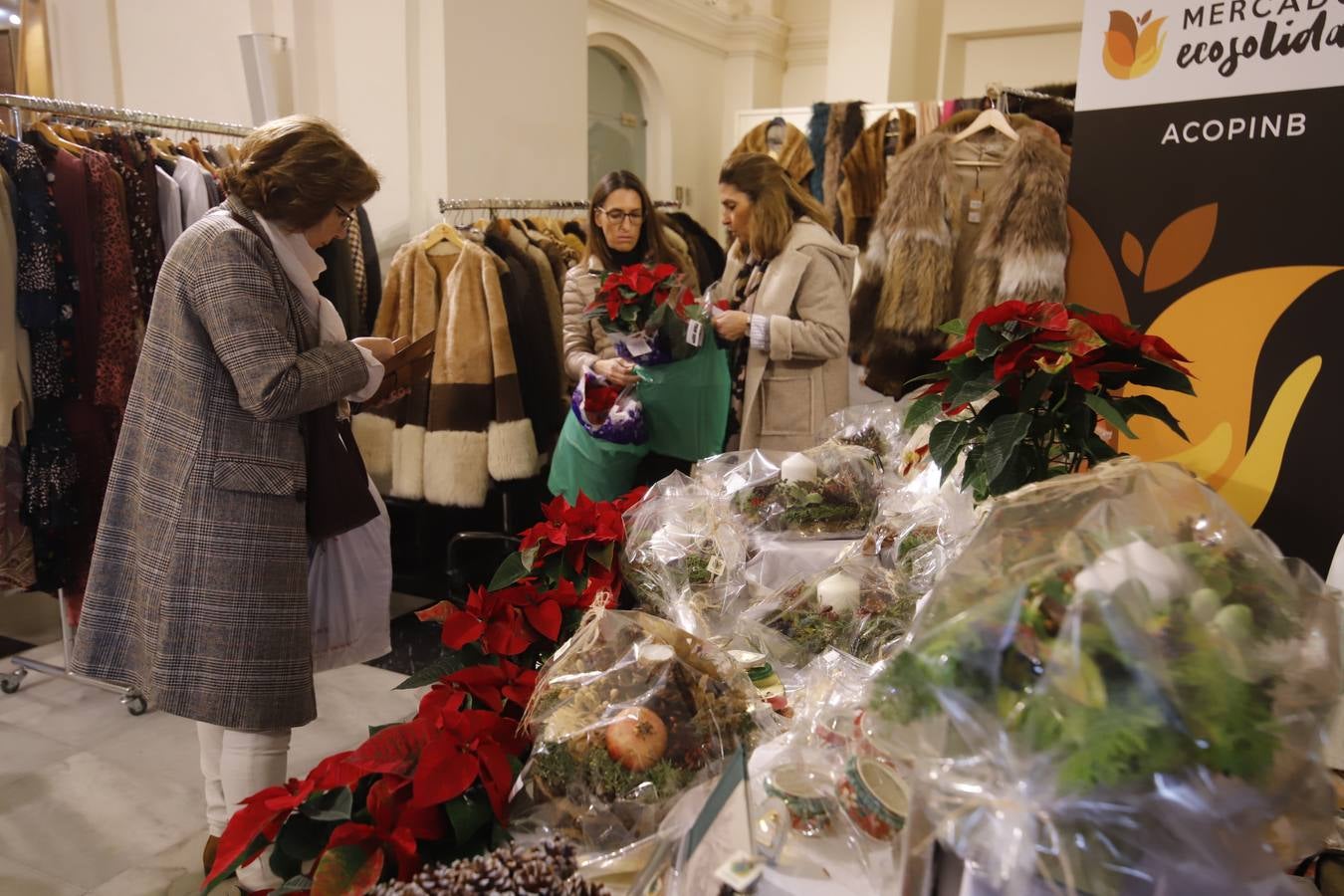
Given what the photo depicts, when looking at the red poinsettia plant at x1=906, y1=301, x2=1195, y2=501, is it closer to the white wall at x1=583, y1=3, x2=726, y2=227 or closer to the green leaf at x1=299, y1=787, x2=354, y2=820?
the green leaf at x1=299, y1=787, x2=354, y2=820

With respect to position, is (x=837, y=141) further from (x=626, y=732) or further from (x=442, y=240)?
(x=626, y=732)

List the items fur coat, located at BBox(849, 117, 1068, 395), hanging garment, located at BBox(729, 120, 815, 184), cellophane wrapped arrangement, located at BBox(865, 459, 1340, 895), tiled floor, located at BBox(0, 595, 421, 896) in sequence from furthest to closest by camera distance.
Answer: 1. hanging garment, located at BBox(729, 120, 815, 184)
2. fur coat, located at BBox(849, 117, 1068, 395)
3. tiled floor, located at BBox(0, 595, 421, 896)
4. cellophane wrapped arrangement, located at BBox(865, 459, 1340, 895)

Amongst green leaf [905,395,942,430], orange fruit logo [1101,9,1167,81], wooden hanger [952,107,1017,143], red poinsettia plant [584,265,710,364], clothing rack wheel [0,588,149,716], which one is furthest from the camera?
wooden hanger [952,107,1017,143]

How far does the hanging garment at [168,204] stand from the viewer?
314cm

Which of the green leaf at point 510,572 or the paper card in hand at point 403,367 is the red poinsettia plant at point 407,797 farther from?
the paper card in hand at point 403,367

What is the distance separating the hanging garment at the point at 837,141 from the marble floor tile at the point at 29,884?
3.90 m

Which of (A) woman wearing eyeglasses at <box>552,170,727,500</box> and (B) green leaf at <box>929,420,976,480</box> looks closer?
(B) green leaf at <box>929,420,976,480</box>

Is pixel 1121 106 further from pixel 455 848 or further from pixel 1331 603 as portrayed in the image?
pixel 455 848

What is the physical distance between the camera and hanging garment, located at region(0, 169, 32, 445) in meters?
2.77

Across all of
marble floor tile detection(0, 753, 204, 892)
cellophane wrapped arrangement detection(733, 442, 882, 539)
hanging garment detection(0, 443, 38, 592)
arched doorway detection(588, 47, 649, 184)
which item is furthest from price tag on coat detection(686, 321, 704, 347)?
arched doorway detection(588, 47, 649, 184)

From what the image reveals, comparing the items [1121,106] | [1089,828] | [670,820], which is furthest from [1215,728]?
[1121,106]

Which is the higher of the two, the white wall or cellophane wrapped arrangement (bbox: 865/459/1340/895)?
the white wall

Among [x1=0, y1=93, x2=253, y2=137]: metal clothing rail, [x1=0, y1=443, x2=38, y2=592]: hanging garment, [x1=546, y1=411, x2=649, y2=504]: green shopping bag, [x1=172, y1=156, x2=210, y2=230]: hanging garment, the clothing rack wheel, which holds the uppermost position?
[x1=0, y1=93, x2=253, y2=137]: metal clothing rail

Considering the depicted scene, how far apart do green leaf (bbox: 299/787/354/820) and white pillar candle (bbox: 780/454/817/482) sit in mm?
1203
